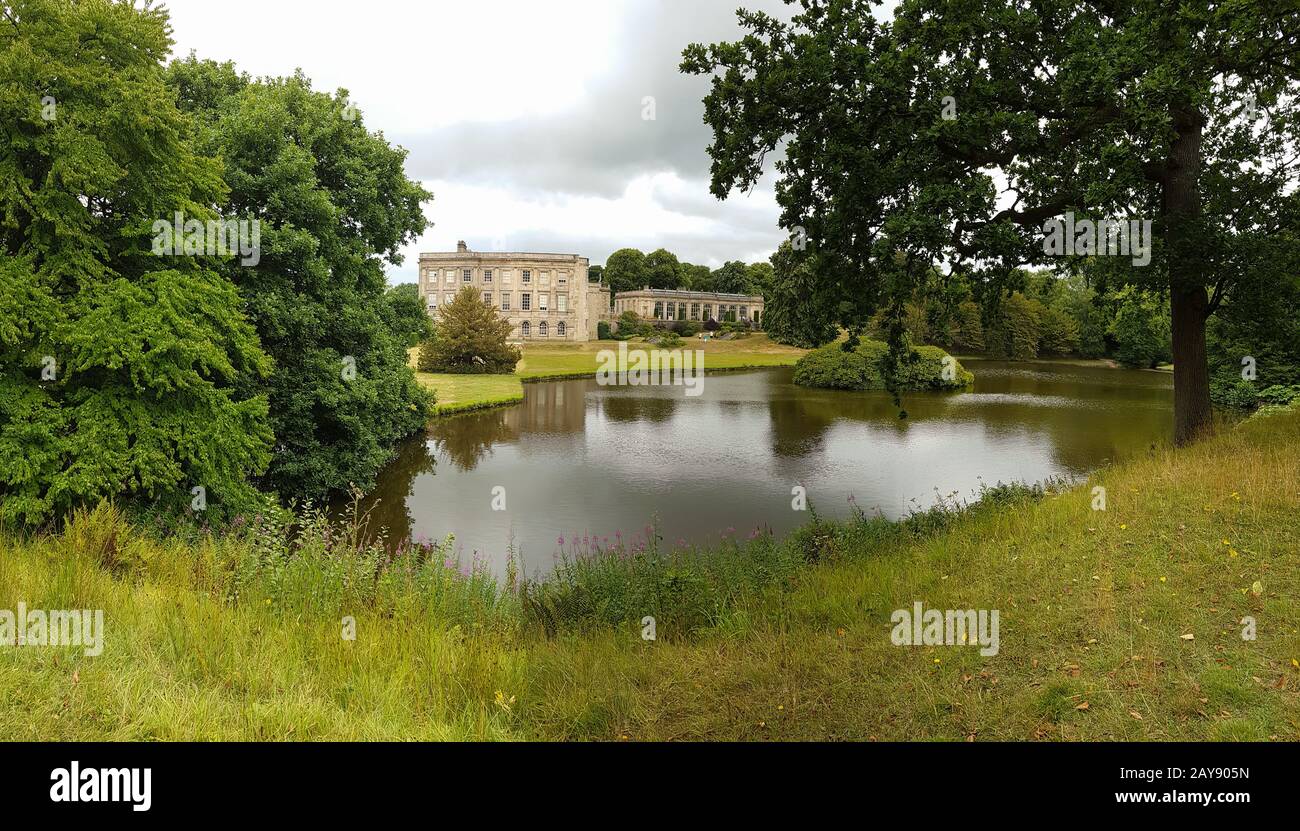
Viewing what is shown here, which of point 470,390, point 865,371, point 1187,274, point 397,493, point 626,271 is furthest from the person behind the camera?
point 626,271

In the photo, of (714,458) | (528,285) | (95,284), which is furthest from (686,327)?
(95,284)

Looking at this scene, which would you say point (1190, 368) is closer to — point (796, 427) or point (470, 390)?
point (796, 427)

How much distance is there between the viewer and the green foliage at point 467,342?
50156 millimetres

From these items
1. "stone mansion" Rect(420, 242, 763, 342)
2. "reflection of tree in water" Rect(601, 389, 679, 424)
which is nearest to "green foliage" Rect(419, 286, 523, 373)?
"reflection of tree in water" Rect(601, 389, 679, 424)

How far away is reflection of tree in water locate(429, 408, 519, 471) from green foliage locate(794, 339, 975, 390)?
2349 cm

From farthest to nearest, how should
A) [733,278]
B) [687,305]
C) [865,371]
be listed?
[733,278], [687,305], [865,371]

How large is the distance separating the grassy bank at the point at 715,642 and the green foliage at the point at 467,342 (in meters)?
42.9

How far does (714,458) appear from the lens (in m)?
22.0

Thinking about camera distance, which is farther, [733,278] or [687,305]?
[733,278]

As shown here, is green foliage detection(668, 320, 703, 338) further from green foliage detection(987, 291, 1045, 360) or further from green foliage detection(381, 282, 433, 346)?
green foliage detection(381, 282, 433, 346)

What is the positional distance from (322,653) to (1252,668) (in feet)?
23.6

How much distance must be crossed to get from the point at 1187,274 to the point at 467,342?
46.8 meters

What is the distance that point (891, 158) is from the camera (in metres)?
10.5

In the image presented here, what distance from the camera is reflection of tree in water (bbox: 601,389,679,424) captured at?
103ft
